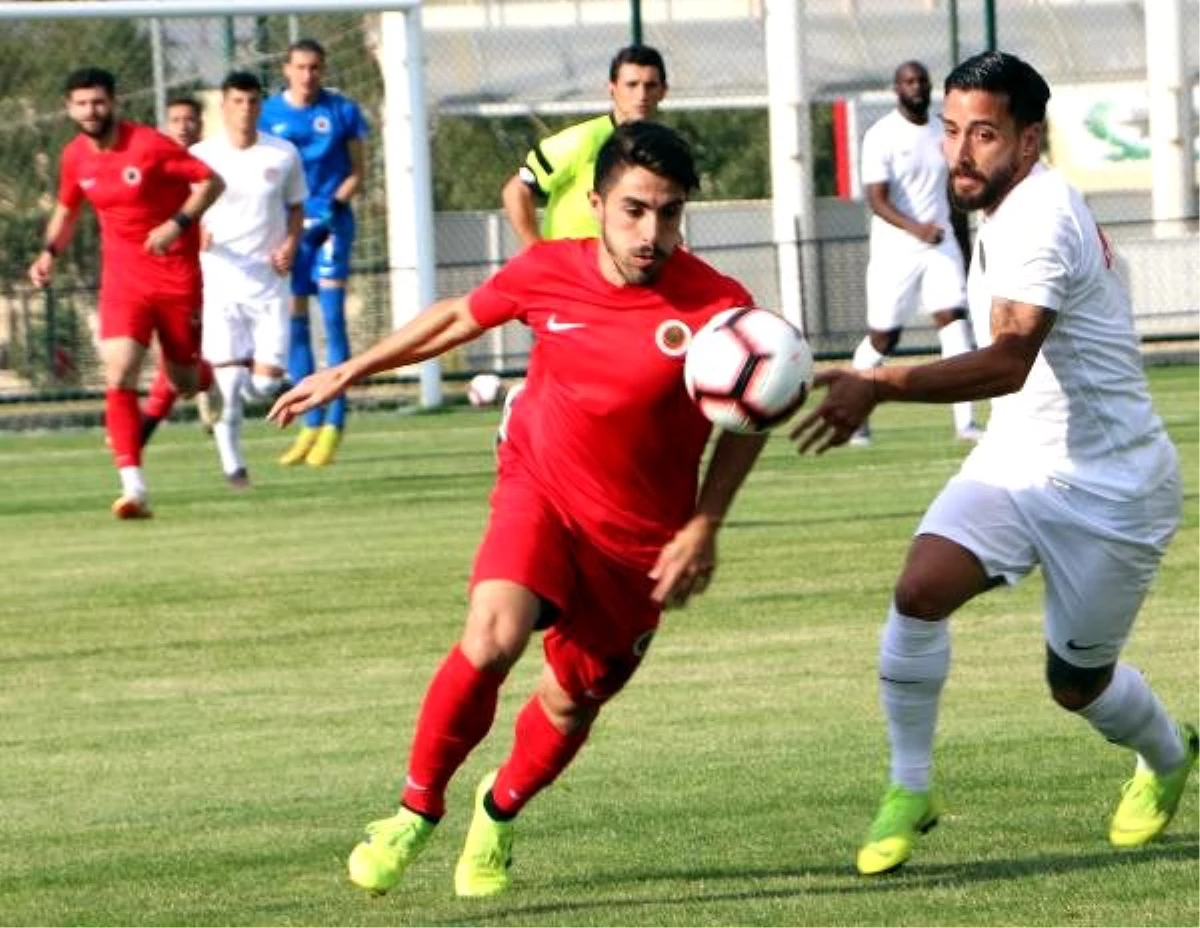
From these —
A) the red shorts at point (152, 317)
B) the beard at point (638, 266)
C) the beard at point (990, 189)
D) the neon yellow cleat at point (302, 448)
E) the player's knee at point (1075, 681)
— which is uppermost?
the beard at point (990, 189)

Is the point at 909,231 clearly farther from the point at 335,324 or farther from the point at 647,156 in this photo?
the point at 647,156

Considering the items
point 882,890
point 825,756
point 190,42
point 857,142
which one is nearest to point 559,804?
point 825,756

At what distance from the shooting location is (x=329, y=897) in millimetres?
7031

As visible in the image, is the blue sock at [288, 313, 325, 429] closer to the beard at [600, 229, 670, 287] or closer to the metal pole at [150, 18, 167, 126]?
the metal pole at [150, 18, 167, 126]

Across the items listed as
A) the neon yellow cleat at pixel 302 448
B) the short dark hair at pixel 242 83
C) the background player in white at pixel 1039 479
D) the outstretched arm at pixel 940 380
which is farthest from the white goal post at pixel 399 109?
the outstretched arm at pixel 940 380

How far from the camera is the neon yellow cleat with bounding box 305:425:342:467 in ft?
64.1

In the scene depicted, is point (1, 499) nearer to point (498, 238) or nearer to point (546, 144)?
point (546, 144)

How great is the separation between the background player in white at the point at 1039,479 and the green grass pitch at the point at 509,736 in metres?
0.40

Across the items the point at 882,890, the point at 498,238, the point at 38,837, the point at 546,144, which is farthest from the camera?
the point at 498,238

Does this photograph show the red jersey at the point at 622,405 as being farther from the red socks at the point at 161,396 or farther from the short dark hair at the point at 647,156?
the red socks at the point at 161,396

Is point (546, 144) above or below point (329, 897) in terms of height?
above

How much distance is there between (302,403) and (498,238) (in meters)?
22.9

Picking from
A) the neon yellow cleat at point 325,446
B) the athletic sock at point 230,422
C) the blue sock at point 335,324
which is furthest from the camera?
the blue sock at point 335,324

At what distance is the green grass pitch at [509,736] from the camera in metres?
6.97
